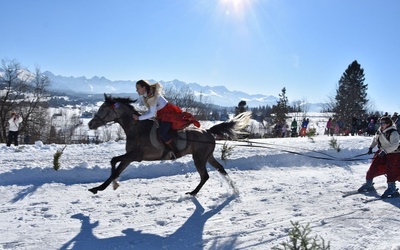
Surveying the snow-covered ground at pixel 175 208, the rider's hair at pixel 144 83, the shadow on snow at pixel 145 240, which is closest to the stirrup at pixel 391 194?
the snow-covered ground at pixel 175 208

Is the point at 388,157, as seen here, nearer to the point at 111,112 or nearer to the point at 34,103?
the point at 111,112

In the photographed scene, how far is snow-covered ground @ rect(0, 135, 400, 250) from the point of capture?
4586mm

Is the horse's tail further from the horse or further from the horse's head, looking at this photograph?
the horse's head

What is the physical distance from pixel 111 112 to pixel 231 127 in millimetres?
2954

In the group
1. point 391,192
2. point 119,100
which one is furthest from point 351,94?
point 119,100

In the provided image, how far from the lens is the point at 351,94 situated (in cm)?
5553

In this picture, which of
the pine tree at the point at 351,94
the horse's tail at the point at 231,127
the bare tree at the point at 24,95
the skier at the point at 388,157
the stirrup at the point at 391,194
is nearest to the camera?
the stirrup at the point at 391,194

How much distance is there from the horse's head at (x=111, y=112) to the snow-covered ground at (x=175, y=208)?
157 cm

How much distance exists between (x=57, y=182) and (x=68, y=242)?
387 cm

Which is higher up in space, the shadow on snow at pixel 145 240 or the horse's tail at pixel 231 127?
the horse's tail at pixel 231 127

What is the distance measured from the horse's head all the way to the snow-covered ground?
5.15 feet

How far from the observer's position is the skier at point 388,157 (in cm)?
744

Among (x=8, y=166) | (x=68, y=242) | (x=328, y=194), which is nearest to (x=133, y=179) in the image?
(x=8, y=166)

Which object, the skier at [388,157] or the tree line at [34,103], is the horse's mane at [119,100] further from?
the tree line at [34,103]
